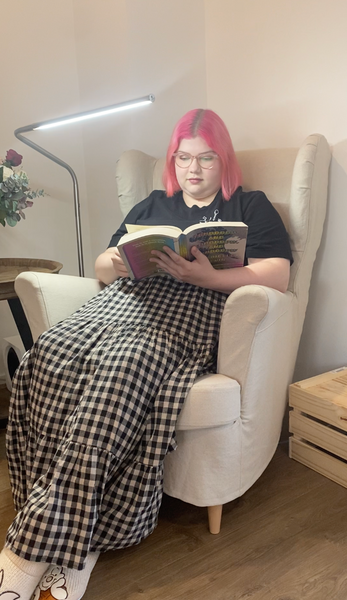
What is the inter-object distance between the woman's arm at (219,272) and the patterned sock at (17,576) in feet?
2.40

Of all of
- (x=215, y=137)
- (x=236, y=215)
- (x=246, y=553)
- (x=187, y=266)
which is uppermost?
(x=215, y=137)

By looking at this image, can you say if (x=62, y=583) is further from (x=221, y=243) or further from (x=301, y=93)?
(x=301, y=93)

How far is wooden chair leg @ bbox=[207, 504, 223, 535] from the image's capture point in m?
1.25

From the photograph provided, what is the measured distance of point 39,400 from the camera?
1205 millimetres

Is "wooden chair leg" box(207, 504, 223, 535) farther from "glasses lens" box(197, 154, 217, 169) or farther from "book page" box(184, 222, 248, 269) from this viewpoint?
"glasses lens" box(197, 154, 217, 169)

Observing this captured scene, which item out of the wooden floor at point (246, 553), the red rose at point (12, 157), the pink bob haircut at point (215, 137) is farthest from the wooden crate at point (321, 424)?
the red rose at point (12, 157)

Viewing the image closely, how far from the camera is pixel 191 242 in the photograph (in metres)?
1.25

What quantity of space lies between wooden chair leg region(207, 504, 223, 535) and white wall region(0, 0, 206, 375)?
1443 millimetres

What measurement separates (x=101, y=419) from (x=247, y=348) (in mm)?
371

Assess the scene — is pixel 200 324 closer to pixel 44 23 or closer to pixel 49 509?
pixel 49 509

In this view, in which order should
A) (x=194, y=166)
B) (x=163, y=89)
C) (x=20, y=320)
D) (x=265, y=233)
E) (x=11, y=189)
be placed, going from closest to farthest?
1. (x=265, y=233)
2. (x=194, y=166)
3. (x=11, y=189)
4. (x=20, y=320)
5. (x=163, y=89)

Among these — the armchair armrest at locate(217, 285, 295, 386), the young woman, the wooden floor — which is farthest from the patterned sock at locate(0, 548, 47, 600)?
the armchair armrest at locate(217, 285, 295, 386)

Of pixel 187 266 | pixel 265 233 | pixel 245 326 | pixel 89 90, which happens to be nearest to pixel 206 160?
pixel 265 233

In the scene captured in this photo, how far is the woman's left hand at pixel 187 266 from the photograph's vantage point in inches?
51.3
